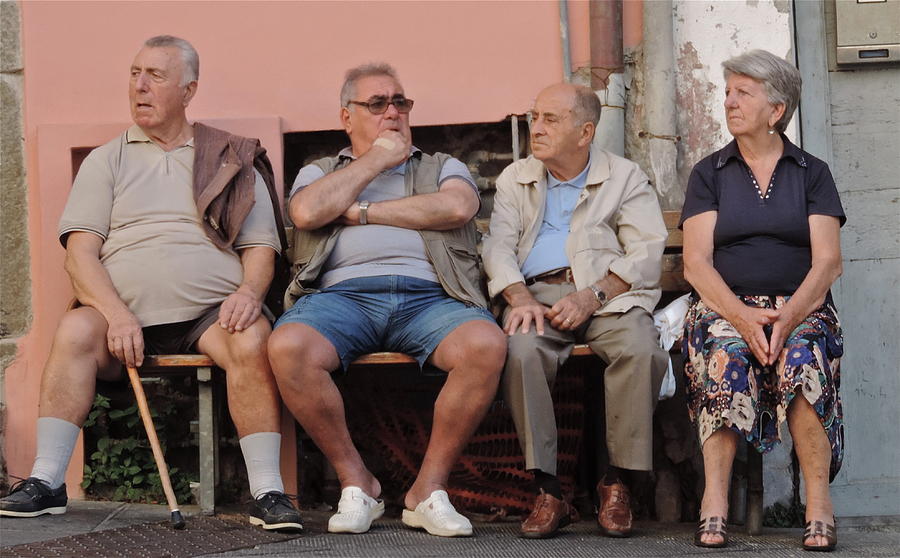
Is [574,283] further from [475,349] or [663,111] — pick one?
[663,111]

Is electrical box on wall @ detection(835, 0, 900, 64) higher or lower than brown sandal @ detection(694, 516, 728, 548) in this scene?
higher

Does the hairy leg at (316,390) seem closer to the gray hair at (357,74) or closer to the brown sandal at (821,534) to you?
the gray hair at (357,74)

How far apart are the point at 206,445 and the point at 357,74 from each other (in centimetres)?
150

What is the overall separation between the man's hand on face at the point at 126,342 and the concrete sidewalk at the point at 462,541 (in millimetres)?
551

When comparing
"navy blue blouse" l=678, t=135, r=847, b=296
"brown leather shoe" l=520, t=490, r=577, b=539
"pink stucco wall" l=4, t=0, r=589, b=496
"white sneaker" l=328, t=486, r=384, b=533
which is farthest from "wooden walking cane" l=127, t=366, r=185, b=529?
"navy blue blouse" l=678, t=135, r=847, b=296

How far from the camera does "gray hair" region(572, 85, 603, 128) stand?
4.58m

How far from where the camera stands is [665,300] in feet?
16.0

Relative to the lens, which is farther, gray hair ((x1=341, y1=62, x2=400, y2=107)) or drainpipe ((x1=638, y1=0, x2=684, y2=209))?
drainpipe ((x1=638, y1=0, x2=684, y2=209))

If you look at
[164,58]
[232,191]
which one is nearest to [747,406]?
[232,191]

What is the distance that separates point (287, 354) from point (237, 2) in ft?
5.81

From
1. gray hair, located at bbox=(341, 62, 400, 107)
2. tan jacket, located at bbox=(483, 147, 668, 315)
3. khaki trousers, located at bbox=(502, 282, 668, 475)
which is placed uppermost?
gray hair, located at bbox=(341, 62, 400, 107)

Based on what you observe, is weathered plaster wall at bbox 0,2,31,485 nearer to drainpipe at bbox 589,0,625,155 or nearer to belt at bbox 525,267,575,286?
belt at bbox 525,267,575,286

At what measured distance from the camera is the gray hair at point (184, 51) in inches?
183

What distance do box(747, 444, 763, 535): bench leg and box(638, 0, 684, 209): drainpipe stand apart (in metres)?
1.20
